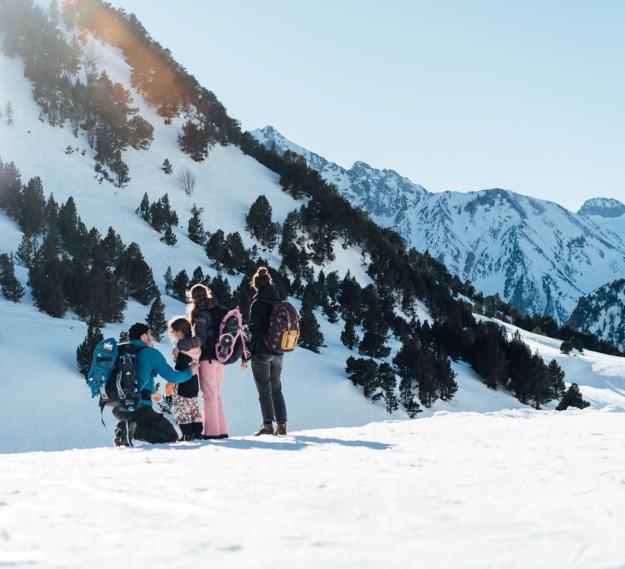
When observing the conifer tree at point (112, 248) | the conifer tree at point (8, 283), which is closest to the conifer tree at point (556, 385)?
the conifer tree at point (112, 248)

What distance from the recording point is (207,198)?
138ft

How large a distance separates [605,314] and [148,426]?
566 ft

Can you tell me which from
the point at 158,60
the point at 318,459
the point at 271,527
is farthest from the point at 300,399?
the point at 158,60

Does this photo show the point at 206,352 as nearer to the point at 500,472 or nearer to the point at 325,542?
the point at 500,472

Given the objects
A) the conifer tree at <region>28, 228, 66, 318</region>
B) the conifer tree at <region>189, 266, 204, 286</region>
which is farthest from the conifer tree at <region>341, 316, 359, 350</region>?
the conifer tree at <region>28, 228, 66, 318</region>

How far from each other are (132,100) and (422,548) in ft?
162

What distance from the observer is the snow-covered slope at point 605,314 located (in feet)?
497

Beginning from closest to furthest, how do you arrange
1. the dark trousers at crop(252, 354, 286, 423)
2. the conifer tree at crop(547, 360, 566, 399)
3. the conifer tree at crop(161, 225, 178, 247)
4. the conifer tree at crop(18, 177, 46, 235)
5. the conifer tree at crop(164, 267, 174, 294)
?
the dark trousers at crop(252, 354, 286, 423), the conifer tree at crop(164, 267, 174, 294), the conifer tree at crop(18, 177, 46, 235), the conifer tree at crop(547, 360, 566, 399), the conifer tree at crop(161, 225, 178, 247)

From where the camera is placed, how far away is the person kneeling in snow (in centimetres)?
616

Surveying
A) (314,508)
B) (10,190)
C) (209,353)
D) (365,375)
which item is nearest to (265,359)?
(209,353)

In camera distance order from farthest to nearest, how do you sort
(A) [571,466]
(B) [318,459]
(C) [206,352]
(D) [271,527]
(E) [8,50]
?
(E) [8,50], (C) [206,352], (B) [318,459], (A) [571,466], (D) [271,527]

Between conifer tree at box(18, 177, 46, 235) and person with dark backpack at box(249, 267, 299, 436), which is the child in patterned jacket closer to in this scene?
person with dark backpack at box(249, 267, 299, 436)

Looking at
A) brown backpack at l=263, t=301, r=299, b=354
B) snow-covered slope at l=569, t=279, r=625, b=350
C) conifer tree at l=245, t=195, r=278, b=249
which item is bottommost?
snow-covered slope at l=569, t=279, r=625, b=350

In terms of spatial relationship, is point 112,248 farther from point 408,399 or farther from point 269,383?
point 269,383
